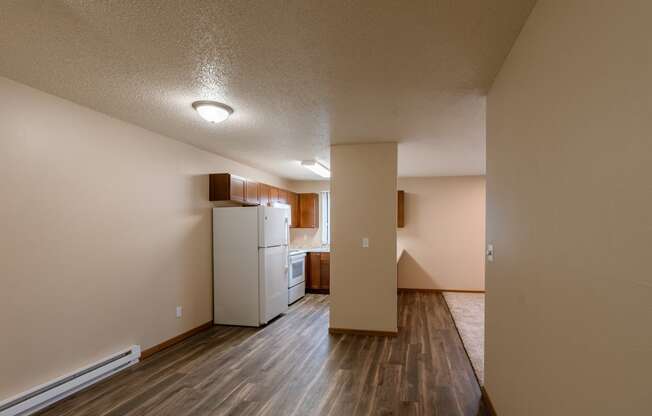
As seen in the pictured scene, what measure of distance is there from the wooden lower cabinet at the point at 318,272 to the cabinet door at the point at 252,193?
200cm

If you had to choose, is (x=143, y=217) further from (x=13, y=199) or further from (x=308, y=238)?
(x=308, y=238)

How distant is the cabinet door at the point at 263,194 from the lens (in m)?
5.64

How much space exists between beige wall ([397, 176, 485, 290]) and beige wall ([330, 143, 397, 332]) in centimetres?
304

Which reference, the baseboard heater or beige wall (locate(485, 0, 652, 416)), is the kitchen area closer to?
the baseboard heater

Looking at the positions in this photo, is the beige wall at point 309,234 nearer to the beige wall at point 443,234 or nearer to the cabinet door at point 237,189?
the beige wall at point 443,234

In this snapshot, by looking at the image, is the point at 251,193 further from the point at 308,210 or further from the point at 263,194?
the point at 308,210

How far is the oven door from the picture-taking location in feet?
19.7

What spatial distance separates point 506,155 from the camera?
7.08 ft

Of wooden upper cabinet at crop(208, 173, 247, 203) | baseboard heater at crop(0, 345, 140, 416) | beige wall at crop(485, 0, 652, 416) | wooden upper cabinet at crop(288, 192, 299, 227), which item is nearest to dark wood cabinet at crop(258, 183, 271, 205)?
wooden upper cabinet at crop(208, 173, 247, 203)

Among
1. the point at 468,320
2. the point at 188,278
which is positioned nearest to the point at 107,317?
the point at 188,278

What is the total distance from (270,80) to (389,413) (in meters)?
2.57

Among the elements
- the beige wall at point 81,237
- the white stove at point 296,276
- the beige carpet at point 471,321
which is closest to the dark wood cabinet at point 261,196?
the beige wall at point 81,237

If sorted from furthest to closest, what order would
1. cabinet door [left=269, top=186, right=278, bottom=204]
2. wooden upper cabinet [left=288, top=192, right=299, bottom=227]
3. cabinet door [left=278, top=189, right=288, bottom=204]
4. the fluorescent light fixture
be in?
wooden upper cabinet [left=288, top=192, right=299, bottom=227], cabinet door [left=278, top=189, right=288, bottom=204], cabinet door [left=269, top=186, right=278, bottom=204], the fluorescent light fixture

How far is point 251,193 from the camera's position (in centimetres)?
532
